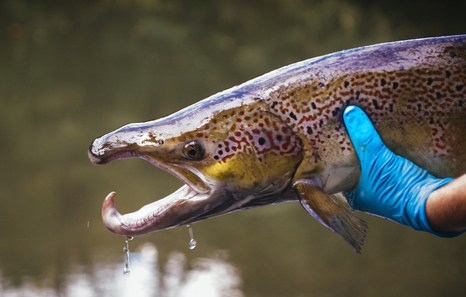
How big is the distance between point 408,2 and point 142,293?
14.6ft

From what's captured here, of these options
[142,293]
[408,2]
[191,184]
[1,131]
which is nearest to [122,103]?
[1,131]

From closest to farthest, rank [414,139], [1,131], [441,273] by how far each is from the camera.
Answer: [414,139] < [441,273] < [1,131]

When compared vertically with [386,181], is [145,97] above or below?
above

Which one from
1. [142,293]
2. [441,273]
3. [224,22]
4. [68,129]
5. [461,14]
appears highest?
[224,22]

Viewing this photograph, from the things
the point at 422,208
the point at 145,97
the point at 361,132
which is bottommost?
the point at 422,208

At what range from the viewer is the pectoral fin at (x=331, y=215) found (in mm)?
742

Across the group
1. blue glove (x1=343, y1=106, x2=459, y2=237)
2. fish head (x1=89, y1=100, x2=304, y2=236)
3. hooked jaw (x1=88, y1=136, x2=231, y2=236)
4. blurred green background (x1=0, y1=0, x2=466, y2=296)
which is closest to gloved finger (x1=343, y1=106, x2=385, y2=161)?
blue glove (x1=343, y1=106, x2=459, y2=237)

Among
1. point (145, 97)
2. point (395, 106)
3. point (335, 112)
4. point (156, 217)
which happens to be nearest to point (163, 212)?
point (156, 217)

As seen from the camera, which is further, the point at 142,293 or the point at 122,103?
the point at 122,103

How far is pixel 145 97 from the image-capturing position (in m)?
4.54

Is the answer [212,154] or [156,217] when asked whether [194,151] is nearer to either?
[212,154]

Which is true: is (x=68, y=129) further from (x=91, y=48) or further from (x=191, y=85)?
(x=191, y=85)

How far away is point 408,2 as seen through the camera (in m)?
4.51

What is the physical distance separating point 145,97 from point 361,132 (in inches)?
158
